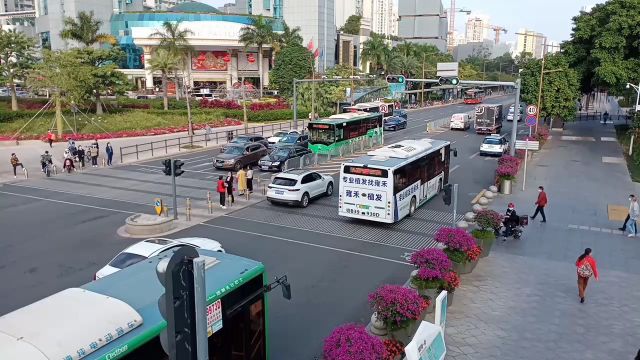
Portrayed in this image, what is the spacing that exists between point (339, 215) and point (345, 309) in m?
8.80

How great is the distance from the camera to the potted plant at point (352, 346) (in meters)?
8.37

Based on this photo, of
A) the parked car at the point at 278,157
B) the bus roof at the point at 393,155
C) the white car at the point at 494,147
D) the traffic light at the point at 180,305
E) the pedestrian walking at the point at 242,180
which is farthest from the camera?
the white car at the point at 494,147

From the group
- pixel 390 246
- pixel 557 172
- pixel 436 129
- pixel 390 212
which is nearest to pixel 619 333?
pixel 390 246

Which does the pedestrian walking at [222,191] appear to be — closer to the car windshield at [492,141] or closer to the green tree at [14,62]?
the car windshield at [492,141]

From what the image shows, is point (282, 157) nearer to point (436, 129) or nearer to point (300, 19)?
point (436, 129)

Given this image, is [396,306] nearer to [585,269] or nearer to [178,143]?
[585,269]

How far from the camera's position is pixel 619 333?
12.1 meters

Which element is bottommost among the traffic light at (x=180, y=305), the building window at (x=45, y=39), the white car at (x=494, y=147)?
the white car at (x=494, y=147)

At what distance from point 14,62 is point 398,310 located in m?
64.9

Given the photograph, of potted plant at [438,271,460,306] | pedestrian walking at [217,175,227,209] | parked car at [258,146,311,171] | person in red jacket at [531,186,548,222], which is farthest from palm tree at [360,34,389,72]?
potted plant at [438,271,460,306]

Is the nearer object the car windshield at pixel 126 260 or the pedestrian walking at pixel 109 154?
the car windshield at pixel 126 260

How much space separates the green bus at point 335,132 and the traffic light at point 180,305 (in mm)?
32111

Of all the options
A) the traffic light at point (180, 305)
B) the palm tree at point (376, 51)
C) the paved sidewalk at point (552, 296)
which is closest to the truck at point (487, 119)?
the paved sidewalk at point (552, 296)

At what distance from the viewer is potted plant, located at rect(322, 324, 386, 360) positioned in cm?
837
